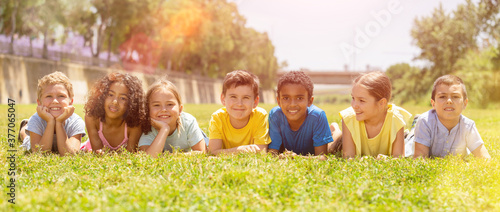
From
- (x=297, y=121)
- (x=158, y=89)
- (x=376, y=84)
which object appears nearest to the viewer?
(x=376, y=84)

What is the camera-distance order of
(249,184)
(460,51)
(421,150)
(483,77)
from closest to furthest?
1. (249,184)
2. (421,150)
3. (483,77)
4. (460,51)

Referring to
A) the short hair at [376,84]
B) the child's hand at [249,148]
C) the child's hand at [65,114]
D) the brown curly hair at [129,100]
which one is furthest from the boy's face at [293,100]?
the child's hand at [65,114]

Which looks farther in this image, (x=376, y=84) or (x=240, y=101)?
(x=240, y=101)

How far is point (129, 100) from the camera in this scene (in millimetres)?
6844

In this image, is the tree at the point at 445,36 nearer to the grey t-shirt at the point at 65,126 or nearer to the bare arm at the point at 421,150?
the bare arm at the point at 421,150

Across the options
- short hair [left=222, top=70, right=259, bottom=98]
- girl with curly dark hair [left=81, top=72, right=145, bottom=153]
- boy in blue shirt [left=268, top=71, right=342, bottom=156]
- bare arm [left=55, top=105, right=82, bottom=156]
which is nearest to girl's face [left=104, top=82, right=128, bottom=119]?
girl with curly dark hair [left=81, top=72, right=145, bottom=153]

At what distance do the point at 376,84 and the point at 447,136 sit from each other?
4.72ft

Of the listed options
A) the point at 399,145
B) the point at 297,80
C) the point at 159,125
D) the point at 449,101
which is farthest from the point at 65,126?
the point at 449,101

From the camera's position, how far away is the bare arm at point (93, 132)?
6.88 m

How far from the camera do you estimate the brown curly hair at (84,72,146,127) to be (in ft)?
22.3

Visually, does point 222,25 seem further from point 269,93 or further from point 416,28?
point 269,93

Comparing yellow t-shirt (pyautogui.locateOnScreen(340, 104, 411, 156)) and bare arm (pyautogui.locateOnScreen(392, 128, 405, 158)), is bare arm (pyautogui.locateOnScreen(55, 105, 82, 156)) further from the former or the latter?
bare arm (pyautogui.locateOnScreen(392, 128, 405, 158))

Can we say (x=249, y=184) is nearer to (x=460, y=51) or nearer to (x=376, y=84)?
(x=376, y=84)

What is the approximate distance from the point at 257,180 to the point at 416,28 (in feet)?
175
